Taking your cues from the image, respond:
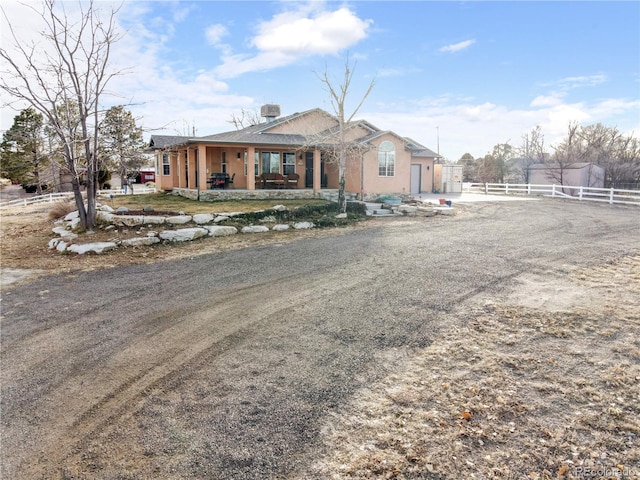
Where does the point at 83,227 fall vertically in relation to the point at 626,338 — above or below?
above

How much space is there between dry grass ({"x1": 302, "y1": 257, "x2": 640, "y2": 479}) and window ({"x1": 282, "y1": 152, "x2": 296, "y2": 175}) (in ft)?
55.0

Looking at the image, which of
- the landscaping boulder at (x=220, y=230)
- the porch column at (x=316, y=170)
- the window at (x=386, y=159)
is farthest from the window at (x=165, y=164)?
the landscaping boulder at (x=220, y=230)

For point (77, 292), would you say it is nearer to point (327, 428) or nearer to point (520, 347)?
point (327, 428)

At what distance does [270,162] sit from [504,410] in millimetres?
18266

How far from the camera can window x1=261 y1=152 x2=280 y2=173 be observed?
789 inches

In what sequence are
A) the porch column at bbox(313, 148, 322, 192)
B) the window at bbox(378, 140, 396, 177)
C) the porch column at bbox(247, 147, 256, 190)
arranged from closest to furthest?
1. the porch column at bbox(247, 147, 256, 190)
2. the porch column at bbox(313, 148, 322, 192)
3. the window at bbox(378, 140, 396, 177)

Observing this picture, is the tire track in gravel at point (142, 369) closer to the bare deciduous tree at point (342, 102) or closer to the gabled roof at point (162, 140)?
the bare deciduous tree at point (342, 102)

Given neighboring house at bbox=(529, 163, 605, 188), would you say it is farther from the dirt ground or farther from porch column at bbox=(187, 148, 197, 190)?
the dirt ground

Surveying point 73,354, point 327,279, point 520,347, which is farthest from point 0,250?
point 520,347

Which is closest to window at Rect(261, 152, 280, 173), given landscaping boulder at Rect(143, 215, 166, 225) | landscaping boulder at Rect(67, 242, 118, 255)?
landscaping boulder at Rect(143, 215, 166, 225)

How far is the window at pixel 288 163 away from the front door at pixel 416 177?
32.0 feet

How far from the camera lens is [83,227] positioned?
1123 centimetres

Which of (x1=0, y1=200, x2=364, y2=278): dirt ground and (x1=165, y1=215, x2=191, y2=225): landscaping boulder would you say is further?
(x1=165, y1=215, x2=191, y2=225): landscaping boulder

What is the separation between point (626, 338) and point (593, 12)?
1260 cm
